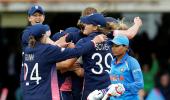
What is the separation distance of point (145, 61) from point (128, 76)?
672 cm

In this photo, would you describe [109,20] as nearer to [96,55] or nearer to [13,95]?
[96,55]

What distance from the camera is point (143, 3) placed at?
17.0m

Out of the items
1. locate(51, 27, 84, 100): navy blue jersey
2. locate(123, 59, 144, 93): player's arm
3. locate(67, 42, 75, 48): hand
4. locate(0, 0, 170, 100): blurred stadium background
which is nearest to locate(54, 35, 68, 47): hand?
locate(67, 42, 75, 48): hand

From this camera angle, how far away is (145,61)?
57.2 ft

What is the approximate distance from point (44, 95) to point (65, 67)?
25.8 inches

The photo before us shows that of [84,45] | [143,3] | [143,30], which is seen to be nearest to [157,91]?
[143,3]

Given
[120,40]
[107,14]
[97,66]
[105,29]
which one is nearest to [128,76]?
[120,40]

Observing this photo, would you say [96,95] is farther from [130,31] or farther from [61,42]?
[130,31]

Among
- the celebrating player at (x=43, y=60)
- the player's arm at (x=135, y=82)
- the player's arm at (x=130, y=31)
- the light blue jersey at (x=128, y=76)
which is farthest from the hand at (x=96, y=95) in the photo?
the player's arm at (x=130, y=31)

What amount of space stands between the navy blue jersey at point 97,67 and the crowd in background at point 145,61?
415 centimetres

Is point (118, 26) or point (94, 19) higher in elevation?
point (94, 19)

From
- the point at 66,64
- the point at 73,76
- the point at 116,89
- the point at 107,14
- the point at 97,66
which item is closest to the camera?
the point at 116,89

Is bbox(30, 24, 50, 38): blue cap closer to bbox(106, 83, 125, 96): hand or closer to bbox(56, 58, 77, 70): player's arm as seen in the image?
bbox(56, 58, 77, 70): player's arm

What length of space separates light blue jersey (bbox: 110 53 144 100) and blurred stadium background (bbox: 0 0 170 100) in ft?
14.8
